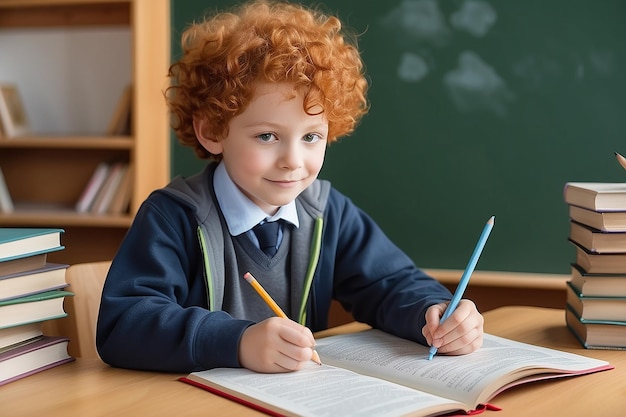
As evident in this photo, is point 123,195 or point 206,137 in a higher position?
point 206,137

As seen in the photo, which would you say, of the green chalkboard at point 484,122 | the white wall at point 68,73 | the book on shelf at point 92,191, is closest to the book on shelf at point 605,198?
the green chalkboard at point 484,122

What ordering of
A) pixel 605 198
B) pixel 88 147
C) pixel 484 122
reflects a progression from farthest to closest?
1. pixel 88 147
2. pixel 484 122
3. pixel 605 198

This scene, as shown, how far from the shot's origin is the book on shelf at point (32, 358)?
3.84 feet

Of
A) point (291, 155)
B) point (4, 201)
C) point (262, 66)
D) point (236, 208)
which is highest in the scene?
point (262, 66)

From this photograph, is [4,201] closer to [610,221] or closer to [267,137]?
[267,137]

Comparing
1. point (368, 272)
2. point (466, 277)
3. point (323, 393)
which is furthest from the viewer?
point (368, 272)

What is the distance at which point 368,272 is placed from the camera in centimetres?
161

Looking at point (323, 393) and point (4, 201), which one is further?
point (4, 201)

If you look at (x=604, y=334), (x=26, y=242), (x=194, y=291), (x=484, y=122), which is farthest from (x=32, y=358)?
(x=484, y=122)

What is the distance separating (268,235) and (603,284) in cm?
61

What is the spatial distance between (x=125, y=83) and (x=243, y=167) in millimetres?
2307

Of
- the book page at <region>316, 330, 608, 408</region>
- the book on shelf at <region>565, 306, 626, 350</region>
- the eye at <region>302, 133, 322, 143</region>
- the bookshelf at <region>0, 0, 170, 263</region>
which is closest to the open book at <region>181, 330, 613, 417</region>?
the book page at <region>316, 330, 608, 408</region>

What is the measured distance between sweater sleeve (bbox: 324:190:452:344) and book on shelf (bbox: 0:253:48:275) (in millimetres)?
583

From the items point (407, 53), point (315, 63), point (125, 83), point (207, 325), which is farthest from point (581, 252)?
point (125, 83)
